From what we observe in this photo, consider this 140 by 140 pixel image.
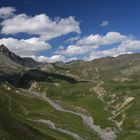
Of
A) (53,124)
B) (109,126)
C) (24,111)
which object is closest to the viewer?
(53,124)

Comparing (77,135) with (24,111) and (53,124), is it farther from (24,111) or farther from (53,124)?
(24,111)

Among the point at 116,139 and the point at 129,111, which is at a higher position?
the point at 129,111

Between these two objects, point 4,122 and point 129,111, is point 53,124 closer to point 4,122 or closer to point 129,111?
point 129,111

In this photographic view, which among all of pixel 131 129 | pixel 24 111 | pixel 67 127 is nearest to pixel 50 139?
pixel 67 127

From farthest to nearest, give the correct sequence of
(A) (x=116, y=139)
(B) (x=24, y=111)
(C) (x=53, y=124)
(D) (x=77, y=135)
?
(B) (x=24, y=111), (C) (x=53, y=124), (A) (x=116, y=139), (D) (x=77, y=135)

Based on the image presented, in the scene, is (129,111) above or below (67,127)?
above

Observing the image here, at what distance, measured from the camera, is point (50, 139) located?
8394 centimetres

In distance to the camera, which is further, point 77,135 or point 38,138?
point 77,135

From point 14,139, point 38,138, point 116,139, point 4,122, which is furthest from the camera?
point 116,139

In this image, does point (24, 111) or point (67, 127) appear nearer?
point (67, 127)

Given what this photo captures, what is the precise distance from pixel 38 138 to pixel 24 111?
4386 inches

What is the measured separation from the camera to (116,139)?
137625 mm

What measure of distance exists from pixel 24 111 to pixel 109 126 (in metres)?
47.8

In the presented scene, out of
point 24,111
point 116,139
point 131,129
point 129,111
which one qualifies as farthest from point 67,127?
point 129,111
